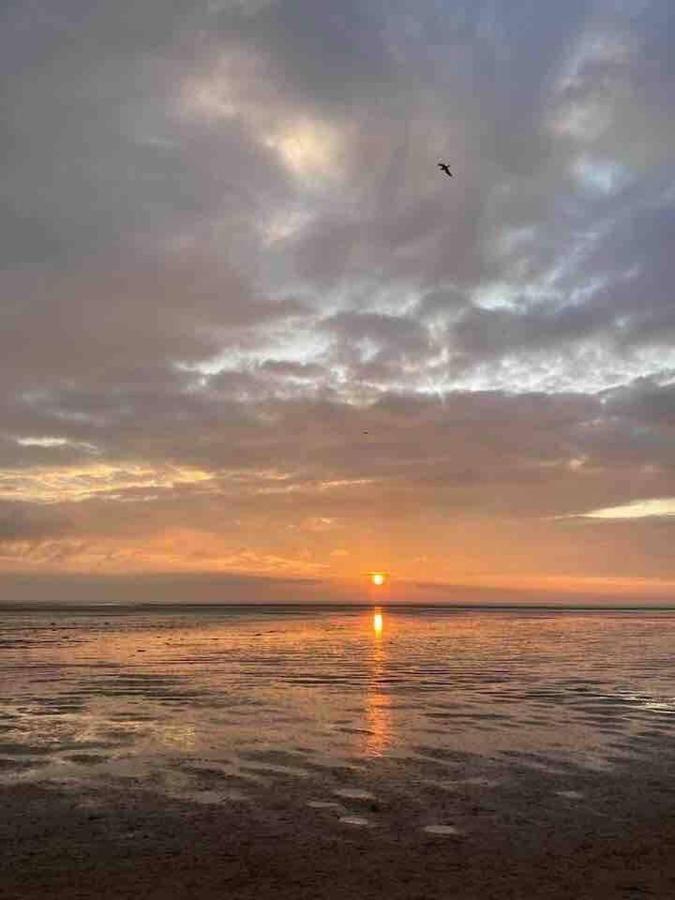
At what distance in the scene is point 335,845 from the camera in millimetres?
10508

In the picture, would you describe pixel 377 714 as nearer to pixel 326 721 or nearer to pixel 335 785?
pixel 326 721

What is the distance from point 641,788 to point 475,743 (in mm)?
4480

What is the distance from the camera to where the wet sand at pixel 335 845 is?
9.06m

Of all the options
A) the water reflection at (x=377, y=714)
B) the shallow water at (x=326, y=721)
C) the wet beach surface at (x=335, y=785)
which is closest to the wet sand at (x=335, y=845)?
the wet beach surface at (x=335, y=785)

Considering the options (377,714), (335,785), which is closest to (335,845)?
(335,785)

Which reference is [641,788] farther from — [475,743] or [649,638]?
[649,638]

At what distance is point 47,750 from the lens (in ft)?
54.3

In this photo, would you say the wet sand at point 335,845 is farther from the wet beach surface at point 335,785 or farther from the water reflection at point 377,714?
the water reflection at point 377,714

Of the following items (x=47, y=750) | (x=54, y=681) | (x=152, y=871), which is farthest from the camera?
(x=54, y=681)

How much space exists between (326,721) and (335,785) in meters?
6.52

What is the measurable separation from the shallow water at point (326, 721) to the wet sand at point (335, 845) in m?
0.54

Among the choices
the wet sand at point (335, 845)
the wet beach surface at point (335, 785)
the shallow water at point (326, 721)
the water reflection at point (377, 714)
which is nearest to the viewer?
the wet sand at point (335, 845)

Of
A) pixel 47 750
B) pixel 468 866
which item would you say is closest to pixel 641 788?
pixel 468 866

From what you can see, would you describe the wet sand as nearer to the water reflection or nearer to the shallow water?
the shallow water
